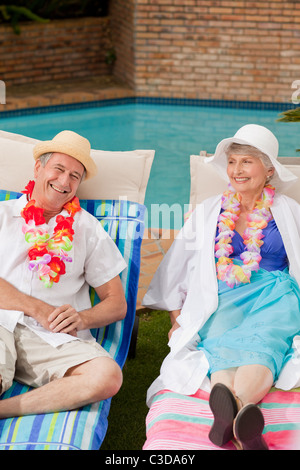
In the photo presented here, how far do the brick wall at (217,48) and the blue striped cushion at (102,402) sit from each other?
6.44m

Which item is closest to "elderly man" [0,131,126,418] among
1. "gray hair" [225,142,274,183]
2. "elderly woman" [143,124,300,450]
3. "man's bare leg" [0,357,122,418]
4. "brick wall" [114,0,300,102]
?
"man's bare leg" [0,357,122,418]

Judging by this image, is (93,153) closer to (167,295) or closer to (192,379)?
(167,295)

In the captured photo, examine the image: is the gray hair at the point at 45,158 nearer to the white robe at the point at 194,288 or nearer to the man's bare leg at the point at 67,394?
the white robe at the point at 194,288

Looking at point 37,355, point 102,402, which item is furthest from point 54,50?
point 102,402

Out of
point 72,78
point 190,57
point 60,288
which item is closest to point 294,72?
point 190,57

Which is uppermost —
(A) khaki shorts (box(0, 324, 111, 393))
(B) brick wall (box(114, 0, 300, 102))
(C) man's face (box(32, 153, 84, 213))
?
(B) brick wall (box(114, 0, 300, 102))

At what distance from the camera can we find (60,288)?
332cm

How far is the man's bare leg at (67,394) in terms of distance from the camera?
9.47 ft

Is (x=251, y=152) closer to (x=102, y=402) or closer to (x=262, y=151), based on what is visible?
(x=262, y=151)

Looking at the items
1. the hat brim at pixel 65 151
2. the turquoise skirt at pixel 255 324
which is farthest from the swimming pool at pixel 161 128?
the turquoise skirt at pixel 255 324

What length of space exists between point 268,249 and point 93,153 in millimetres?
1065

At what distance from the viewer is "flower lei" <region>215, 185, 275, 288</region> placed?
134 inches

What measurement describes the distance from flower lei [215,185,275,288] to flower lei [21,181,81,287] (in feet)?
2.36

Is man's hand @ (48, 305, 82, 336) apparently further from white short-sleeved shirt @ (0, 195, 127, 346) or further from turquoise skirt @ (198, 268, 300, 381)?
turquoise skirt @ (198, 268, 300, 381)
